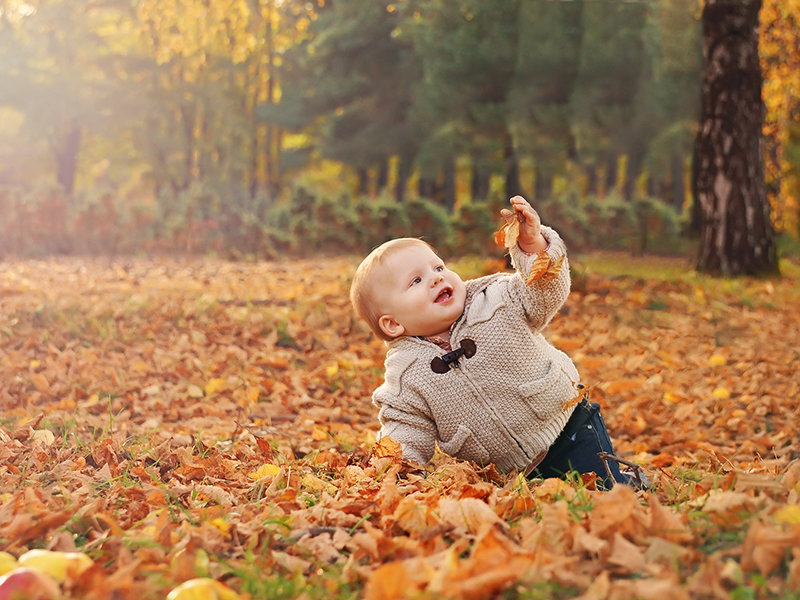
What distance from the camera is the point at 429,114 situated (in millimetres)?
19500

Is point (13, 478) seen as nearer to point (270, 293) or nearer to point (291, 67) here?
point (270, 293)

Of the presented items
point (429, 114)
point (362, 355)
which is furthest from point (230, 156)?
point (362, 355)

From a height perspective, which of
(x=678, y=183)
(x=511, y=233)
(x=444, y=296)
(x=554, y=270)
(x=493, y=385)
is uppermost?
(x=678, y=183)

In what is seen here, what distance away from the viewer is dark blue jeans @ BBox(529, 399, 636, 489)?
3.21m

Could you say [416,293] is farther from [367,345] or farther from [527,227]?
[367,345]

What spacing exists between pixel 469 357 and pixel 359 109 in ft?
65.2

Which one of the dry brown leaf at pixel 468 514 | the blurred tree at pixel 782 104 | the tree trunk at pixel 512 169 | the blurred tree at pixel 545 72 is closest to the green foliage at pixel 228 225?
the blurred tree at pixel 545 72

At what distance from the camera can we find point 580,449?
323cm

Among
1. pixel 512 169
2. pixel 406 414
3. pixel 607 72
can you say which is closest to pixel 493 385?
pixel 406 414

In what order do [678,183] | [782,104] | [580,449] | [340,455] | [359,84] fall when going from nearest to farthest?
[580,449], [340,455], [782,104], [359,84], [678,183]

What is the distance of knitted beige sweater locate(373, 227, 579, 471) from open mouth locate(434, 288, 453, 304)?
0.28 ft

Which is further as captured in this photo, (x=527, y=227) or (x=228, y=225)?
(x=228, y=225)

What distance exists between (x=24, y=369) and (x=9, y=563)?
3.85 meters

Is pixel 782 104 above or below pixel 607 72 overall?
below
